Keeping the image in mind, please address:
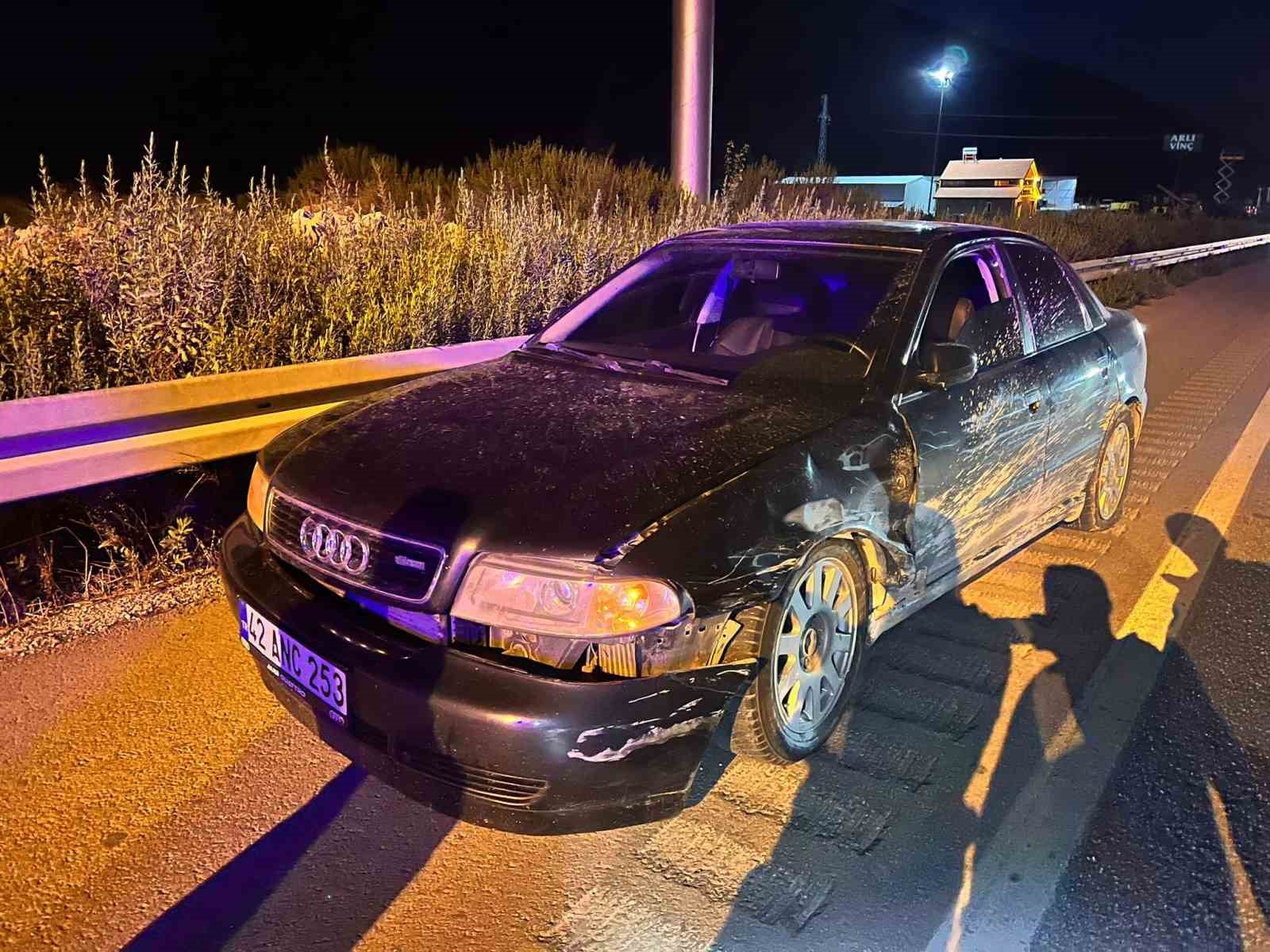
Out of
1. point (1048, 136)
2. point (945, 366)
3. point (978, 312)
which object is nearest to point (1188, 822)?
point (945, 366)

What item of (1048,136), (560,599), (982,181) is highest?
(1048,136)

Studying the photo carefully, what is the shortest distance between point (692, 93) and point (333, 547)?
8266 millimetres

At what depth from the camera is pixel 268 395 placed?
4211 mm

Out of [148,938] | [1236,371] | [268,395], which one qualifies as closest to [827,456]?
[148,938]

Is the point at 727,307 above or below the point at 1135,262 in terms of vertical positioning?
above

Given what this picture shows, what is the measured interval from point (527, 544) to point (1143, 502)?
464cm

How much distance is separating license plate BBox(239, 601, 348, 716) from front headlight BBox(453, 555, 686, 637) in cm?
39

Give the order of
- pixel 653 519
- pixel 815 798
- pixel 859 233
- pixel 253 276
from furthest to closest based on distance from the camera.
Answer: pixel 253 276 < pixel 859 233 < pixel 815 798 < pixel 653 519

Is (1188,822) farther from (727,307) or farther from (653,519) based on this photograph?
(727,307)

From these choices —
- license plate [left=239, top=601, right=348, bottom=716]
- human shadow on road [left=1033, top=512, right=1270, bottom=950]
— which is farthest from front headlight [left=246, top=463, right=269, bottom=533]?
human shadow on road [left=1033, top=512, right=1270, bottom=950]

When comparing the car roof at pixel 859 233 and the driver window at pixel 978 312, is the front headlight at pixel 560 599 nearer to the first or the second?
the driver window at pixel 978 312

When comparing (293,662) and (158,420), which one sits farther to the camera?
(158,420)

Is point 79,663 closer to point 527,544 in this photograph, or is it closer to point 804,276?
point 527,544

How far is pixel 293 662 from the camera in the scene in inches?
101
